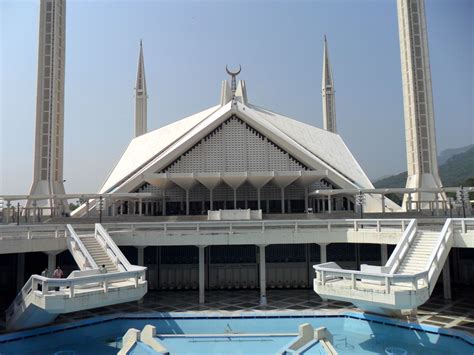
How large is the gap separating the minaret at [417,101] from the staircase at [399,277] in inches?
693

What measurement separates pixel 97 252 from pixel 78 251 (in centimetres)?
77

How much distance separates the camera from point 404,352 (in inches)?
488

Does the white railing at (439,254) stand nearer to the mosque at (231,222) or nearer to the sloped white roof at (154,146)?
the mosque at (231,222)

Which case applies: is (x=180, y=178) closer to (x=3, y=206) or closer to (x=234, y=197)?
(x=234, y=197)

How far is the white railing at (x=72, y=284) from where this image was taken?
1230cm

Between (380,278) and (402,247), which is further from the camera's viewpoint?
(402,247)

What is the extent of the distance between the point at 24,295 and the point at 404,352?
13.4 metres

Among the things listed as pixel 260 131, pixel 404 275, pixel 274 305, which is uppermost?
pixel 260 131

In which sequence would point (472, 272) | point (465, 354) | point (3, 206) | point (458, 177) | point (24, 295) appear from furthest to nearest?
point (458, 177) < point (3, 206) < point (472, 272) < point (24, 295) < point (465, 354)

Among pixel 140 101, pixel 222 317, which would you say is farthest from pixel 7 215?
pixel 140 101

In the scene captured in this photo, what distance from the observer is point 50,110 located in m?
31.1

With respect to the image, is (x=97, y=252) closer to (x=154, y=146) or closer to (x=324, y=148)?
(x=154, y=146)

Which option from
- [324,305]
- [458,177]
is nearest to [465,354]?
[324,305]

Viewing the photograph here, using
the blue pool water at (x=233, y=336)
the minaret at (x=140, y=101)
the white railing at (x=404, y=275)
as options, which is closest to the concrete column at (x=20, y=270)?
the blue pool water at (x=233, y=336)
